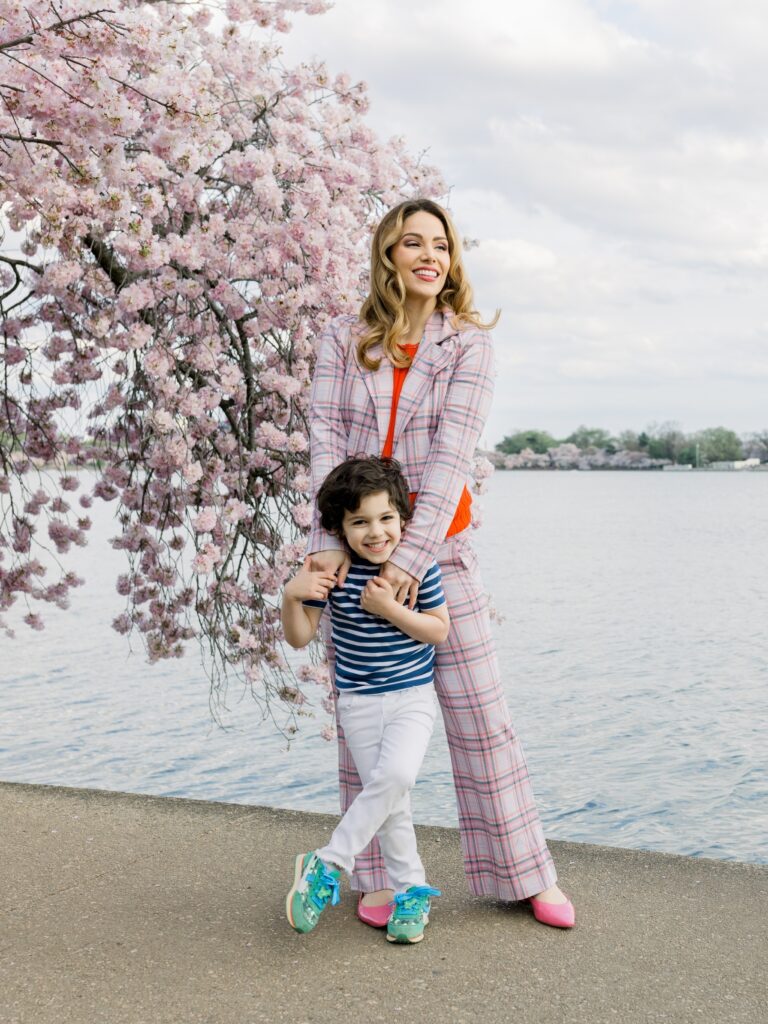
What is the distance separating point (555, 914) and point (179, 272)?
3.16 m

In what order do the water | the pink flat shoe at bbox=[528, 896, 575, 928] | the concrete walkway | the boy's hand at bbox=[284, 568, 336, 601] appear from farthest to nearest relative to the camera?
the water, the pink flat shoe at bbox=[528, 896, 575, 928], the boy's hand at bbox=[284, 568, 336, 601], the concrete walkway

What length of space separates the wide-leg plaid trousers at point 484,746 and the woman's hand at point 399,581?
21 cm

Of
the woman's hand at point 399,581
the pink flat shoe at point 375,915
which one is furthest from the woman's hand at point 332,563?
the pink flat shoe at point 375,915

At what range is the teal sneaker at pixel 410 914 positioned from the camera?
2.84 metres

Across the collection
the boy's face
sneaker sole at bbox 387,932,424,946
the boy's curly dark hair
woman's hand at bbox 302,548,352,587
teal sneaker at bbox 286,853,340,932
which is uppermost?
the boy's curly dark hair

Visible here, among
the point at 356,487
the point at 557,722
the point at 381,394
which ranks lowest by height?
the point at 557,722

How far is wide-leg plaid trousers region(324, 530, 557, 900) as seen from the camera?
9.80 feet

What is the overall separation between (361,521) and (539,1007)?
1.23 m

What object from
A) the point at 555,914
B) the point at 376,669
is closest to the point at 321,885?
the point at 376,669

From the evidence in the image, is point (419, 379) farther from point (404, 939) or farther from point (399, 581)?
point (404, 939)

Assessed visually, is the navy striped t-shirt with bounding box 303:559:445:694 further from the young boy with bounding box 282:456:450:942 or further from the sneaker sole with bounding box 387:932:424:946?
the sneaker sole with bounding box 387:932:424:946

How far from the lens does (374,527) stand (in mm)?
2779

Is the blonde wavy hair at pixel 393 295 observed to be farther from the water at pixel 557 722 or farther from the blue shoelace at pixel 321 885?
the water at pixel 557 722

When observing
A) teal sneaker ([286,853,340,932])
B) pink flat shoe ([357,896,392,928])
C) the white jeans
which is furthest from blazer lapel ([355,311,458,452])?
pink flat shoe ([357,896,392,928])
